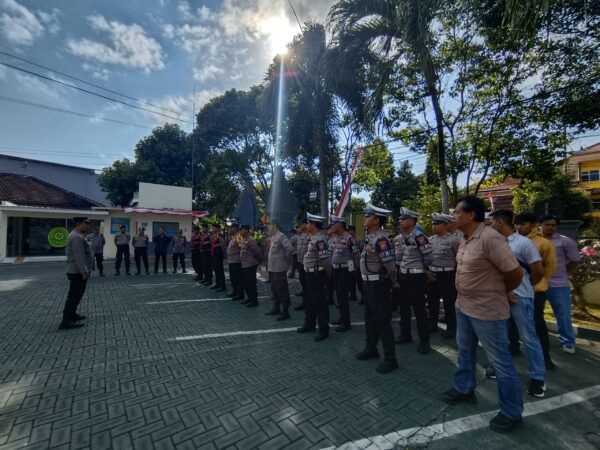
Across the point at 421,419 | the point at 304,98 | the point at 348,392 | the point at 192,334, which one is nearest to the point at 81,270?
the point at 192,334

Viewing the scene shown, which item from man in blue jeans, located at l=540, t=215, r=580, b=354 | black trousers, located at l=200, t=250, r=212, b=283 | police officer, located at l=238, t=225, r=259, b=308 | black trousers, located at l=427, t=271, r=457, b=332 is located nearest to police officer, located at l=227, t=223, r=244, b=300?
police officer, located at l=238, t=225, r=259, b=308

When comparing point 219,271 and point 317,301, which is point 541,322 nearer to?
point 317,301

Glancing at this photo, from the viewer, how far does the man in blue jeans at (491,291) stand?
2371mm

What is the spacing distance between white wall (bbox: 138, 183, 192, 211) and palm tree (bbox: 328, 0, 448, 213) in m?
14.9

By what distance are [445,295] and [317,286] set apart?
7.20 feet

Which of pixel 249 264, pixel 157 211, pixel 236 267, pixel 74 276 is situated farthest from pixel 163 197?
pixel 74 276

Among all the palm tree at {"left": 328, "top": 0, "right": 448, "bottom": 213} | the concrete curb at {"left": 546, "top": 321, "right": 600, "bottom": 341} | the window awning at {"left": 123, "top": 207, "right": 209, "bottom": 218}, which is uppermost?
the palm tree at {"left": 328, "top": 0, "right": 448, "bottom": 213}

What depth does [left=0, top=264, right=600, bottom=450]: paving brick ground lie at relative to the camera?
7.66 ft

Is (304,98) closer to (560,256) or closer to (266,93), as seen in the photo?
(266,93)

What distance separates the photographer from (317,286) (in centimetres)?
472

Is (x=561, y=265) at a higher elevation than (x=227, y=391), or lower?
higher

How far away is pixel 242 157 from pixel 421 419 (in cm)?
1939

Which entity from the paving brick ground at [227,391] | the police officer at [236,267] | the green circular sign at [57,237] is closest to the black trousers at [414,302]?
the paving brick ground at [227,391]

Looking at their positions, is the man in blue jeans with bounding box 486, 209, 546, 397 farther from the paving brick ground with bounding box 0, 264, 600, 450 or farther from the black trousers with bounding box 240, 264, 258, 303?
the black trousers with bounding box 240, 264, 258, 303
